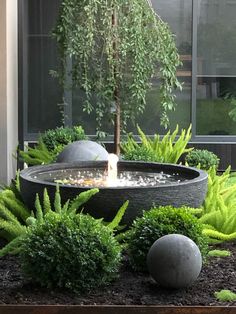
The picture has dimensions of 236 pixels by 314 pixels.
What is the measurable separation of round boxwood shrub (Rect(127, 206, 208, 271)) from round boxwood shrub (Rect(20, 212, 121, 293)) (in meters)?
0.28

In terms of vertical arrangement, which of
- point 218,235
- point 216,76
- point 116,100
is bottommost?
point 218,235

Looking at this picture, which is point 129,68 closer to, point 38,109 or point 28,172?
point 38,109

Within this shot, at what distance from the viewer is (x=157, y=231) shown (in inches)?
205

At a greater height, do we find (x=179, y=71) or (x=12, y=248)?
(x=179, y=71)

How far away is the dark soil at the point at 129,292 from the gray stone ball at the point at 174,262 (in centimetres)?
10

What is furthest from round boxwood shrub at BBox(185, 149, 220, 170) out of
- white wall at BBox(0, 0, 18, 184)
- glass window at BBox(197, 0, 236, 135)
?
white wall at BBox(0, 0, 18, 184)

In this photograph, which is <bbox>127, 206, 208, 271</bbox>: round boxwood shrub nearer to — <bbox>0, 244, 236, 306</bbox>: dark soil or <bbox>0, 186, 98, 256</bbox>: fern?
<bbox>0, 244, 236, 306</bbox>: dark soil

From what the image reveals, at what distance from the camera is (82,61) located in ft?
33.7

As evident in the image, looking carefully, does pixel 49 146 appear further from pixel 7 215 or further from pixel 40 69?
pixel 7 215

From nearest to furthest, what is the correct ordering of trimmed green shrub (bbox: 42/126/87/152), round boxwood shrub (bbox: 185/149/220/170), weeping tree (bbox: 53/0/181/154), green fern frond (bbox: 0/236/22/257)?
1. green fern frond (bbox: 0/236/22/257)
2. weeping tree (bbox: 53/0/181/154)
3. trimmed green shrub (bbox: 42/126/87/152)
4. round boxwood shrub (bbox: 185/149/220/170)

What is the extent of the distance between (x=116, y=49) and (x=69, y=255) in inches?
240

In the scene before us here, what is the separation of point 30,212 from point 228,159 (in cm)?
715

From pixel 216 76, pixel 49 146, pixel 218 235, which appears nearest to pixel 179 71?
pixel 216 76

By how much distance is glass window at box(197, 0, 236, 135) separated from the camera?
13352 mm
